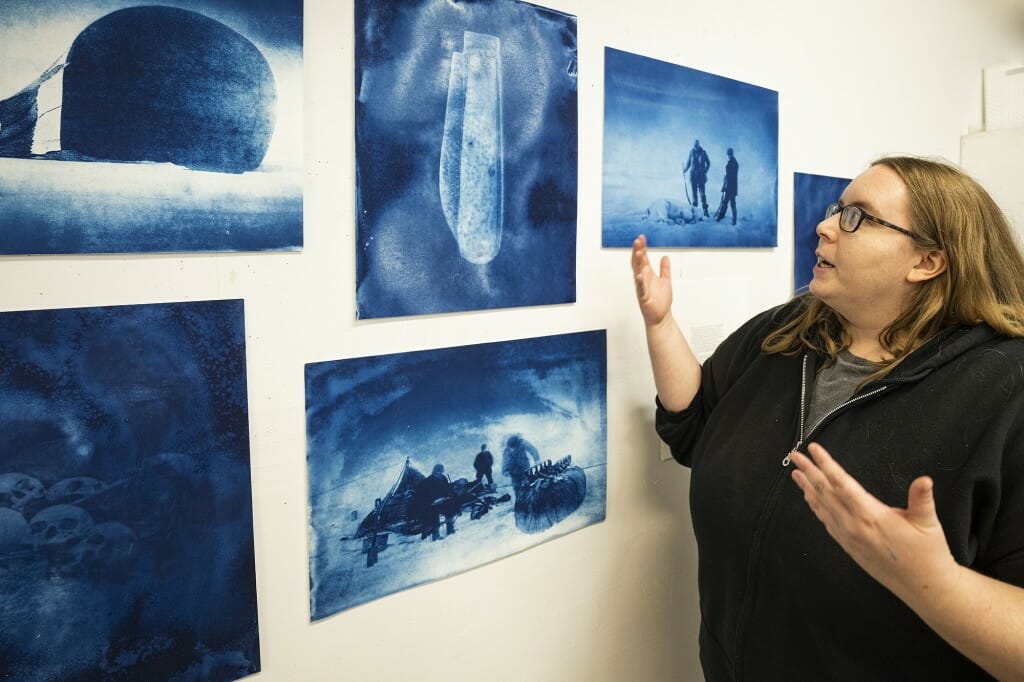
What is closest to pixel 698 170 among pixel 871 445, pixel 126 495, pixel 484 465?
pixel 871 445

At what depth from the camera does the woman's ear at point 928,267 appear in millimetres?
1135

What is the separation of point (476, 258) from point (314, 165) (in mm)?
306

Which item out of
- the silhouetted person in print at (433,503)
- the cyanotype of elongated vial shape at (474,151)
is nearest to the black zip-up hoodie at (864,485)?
the silhouetted person in print at (433,503)

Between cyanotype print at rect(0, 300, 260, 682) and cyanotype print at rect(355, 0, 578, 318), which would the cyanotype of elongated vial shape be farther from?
cyanotype print at rect(0, 300, 260, 682)

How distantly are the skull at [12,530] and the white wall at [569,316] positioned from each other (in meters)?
0.25

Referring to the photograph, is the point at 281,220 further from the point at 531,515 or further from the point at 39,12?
the point at 531,515

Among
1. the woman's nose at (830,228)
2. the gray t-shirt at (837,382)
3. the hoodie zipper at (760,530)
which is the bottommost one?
the hoodie zipper at (760,530)

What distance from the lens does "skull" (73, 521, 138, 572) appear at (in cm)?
83

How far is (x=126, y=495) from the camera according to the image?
33.4 inches

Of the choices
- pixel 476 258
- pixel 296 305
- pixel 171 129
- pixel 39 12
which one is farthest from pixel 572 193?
pixel 39 12

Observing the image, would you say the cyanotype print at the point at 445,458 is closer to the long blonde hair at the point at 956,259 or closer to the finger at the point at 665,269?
the finger at the point at 665,269

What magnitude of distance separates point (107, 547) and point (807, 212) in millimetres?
1701

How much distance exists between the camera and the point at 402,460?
1.09 m

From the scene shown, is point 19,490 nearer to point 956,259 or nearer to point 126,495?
point 126,495
